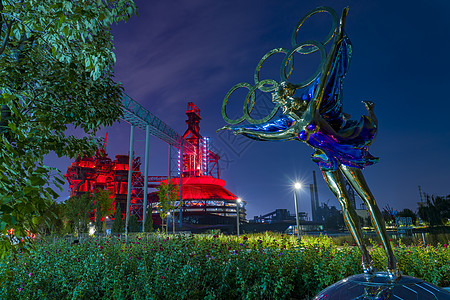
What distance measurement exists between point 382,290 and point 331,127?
1601 millimetres

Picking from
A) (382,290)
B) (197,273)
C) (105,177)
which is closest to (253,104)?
(382,290)

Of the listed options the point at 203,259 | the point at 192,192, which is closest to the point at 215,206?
the point at 192,192

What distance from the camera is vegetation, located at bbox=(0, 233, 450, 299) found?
571 centimetres

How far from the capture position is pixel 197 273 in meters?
6.14

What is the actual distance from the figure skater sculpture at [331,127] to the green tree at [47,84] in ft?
6.61

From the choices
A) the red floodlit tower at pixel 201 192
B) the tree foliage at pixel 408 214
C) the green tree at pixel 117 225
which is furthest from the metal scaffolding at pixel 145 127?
the tree foliage at pixel 408 214

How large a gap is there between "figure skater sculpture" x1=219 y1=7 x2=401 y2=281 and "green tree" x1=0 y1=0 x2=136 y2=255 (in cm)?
202

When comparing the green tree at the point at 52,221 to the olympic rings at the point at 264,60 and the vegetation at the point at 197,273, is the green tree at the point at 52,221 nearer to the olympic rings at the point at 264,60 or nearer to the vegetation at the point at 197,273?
the vegetation at the point at 197,273

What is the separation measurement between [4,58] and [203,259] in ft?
19.4

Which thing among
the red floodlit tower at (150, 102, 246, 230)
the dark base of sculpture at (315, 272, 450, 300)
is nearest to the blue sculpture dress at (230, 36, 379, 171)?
the dark base of sculpture at (315, 272, 450, 300)

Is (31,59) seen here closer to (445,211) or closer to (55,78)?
(55,78)

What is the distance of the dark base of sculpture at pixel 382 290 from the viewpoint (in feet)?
7.46

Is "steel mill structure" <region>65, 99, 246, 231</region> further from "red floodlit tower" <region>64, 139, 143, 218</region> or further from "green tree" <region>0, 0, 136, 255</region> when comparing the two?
"green tree" <region>0, 0, 136, 255</region>

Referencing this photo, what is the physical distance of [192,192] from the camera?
2261 inches
